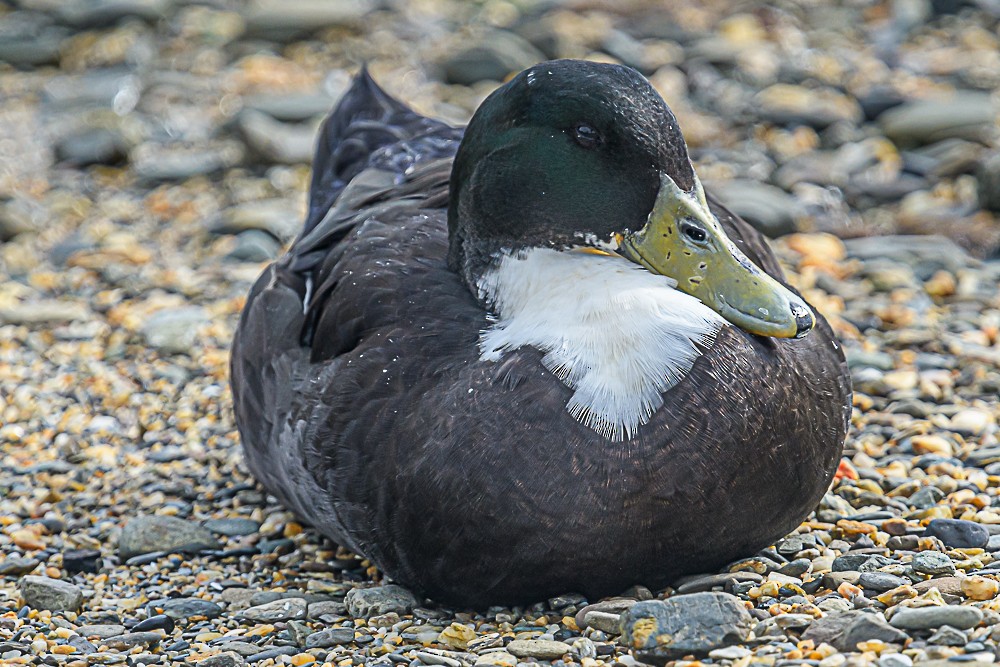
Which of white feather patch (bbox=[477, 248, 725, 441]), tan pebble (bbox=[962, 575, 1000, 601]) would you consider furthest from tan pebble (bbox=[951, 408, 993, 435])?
white feather patch (bbox=[477, 248, 725, 441])

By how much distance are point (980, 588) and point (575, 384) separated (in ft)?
3.80

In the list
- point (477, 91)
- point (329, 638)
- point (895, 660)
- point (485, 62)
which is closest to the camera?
point (895, 660)

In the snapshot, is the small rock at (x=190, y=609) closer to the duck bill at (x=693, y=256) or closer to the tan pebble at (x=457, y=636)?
the tan pebble at (x=457, y=636)

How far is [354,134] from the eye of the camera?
6.08 meters

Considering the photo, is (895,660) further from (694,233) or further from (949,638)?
(694,233)

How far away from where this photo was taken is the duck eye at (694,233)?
4.13m

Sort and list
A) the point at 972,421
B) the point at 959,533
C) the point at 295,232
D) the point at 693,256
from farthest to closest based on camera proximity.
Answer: the point at 295,232 → the point at 972,421 → the point at 959,533 → the point at 693,256

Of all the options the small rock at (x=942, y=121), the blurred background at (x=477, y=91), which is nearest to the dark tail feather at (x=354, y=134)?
the blurred background at (x=477, y=91)

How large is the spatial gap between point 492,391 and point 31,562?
1.88m

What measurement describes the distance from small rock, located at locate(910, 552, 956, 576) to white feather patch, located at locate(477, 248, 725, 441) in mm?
843

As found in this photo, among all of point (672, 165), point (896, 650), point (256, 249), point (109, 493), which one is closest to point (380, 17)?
point (256, 249)

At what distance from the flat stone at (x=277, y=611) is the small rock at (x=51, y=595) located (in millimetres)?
565

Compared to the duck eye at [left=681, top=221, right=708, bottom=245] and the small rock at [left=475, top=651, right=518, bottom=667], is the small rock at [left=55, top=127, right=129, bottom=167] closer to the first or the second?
the duck eye at [left=681, top=221, right=708, bottom=245]

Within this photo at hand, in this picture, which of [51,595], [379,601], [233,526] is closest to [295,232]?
[233,526]
